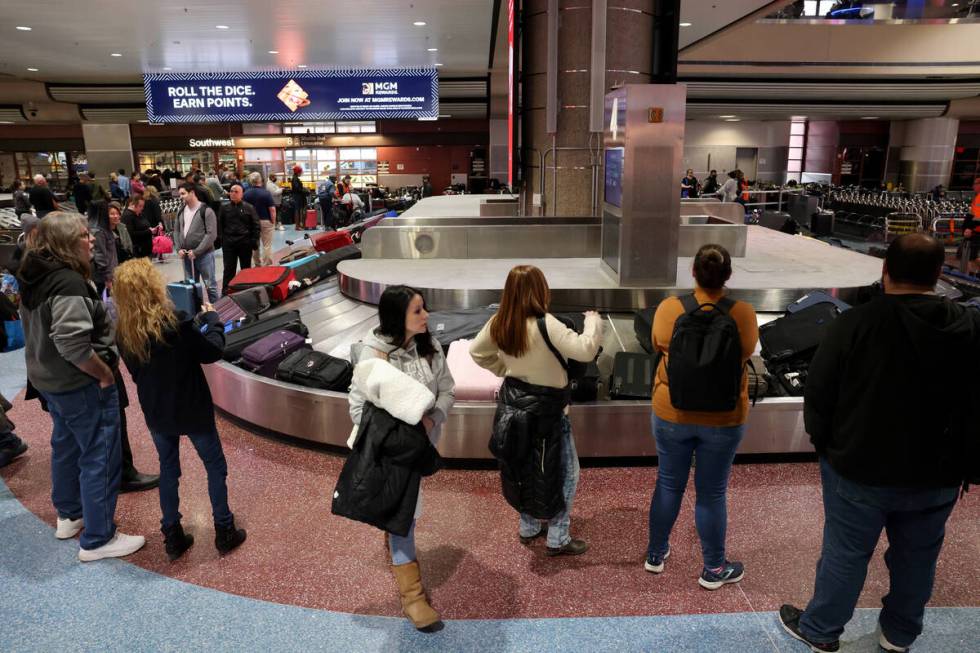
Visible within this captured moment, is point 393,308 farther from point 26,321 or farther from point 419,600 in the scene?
point 26,321

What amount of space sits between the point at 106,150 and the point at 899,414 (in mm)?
26288

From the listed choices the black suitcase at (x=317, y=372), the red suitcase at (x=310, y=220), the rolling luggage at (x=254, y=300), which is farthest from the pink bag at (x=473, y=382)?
the red suitcase at (x=310, y=220)

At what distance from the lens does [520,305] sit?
3090 millimetres

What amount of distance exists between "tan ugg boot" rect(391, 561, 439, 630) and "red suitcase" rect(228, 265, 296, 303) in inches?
208

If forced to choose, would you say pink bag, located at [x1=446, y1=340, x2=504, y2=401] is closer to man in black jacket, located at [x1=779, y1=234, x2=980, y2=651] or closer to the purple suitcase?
the purple suitcase

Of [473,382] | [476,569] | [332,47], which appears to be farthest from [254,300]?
[332,47]

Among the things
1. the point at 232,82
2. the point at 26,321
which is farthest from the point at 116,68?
the point at 26,321

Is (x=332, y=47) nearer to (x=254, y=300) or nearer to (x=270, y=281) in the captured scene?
(x=270, y=281)

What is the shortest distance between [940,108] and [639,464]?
28203 mm

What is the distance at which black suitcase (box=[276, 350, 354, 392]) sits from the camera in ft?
16.4

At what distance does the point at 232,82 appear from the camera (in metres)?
14.4

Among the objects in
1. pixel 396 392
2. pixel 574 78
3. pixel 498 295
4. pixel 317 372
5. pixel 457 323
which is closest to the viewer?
pixel 396 392

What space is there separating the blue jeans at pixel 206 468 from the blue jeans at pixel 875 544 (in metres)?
2.88

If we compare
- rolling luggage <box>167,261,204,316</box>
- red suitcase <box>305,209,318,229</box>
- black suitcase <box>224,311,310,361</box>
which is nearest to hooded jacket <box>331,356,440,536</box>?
black suitcase <box>224,311,310,361</box>
